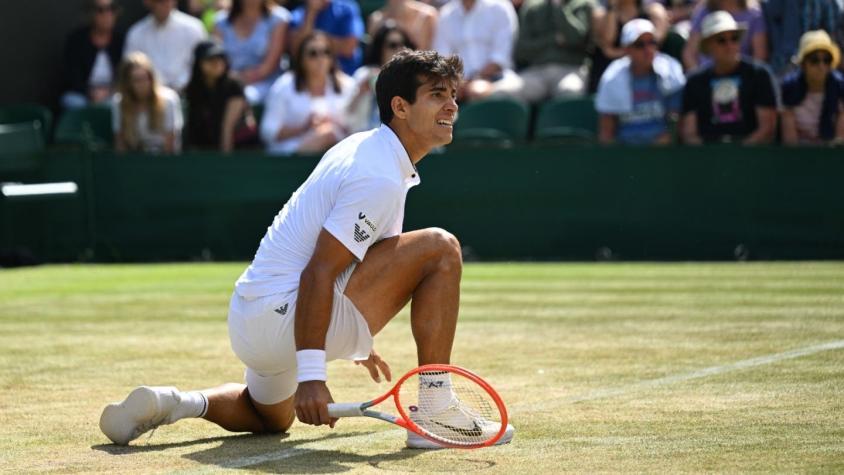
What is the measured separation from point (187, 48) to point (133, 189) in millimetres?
2832

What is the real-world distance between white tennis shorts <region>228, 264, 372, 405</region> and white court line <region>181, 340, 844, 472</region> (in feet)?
1.05

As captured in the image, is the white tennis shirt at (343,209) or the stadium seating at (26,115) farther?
the stadium seating at (26,115)

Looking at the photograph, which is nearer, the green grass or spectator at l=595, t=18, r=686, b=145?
the green grass

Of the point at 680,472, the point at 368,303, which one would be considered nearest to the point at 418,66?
the point at 368,303

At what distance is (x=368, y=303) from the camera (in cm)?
521

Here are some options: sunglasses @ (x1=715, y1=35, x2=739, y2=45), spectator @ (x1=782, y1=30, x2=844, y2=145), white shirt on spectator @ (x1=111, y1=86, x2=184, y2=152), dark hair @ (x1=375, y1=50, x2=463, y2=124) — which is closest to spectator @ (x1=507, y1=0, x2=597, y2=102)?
sunglasses @ (x1=715, y1=35, x2=739, y2=45)

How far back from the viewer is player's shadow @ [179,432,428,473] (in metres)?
4.85

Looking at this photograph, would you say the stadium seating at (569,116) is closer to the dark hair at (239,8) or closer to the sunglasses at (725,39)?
the sunglasses at (725,39)

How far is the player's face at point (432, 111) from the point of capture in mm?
5270

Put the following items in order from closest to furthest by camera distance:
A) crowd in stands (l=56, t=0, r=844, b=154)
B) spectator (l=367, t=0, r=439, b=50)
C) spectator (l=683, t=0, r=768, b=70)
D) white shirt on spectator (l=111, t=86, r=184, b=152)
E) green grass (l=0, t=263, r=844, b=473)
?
1. green grass (l=0, t=263, r=844, b=473)
2. crowd in stands (l=56, t=0, r=844, b=154)
3. spectator (l=683, t=0, r=768, b=70)
4. white shirt on spectator (l=111, t=86, r=184, b=152)
5. spectator (l=367, t=0, r=439, b=50)

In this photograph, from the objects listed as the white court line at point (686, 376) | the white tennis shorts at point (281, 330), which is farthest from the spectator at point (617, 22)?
the white tennis shorts at point (281, 330)

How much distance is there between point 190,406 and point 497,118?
9.90 metres

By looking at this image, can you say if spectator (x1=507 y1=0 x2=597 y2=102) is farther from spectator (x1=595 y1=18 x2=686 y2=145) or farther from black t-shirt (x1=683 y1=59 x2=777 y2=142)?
black t-shirt (x1=683 y1=59 x2=777 y2=142)

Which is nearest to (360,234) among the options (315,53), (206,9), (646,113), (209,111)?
(646,113)
